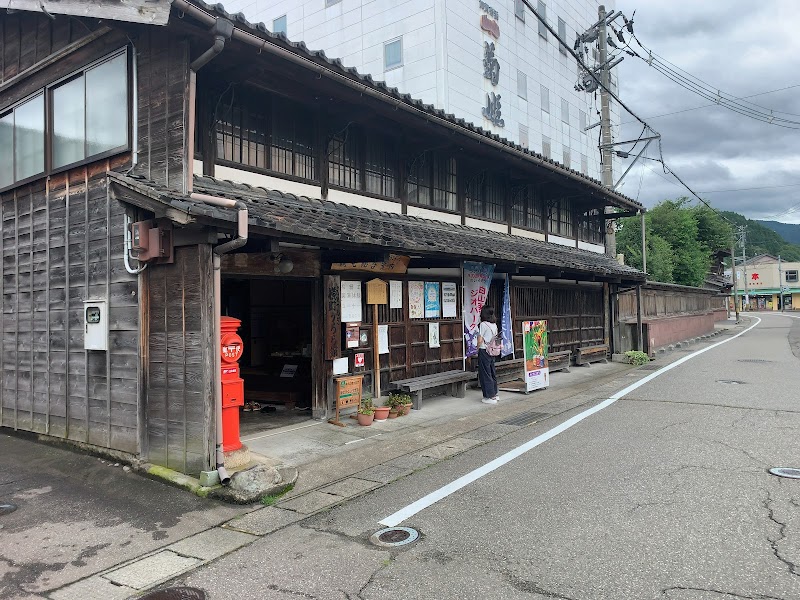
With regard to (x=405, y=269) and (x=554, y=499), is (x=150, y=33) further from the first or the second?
(x=554, y=499)

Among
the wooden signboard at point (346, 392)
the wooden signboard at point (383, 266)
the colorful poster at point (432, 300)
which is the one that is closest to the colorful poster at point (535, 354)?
the colorful poster at point (432, 300)

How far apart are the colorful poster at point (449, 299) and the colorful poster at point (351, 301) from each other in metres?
2.66

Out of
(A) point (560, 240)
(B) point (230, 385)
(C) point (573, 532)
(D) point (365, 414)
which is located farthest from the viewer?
(A) point (560, 240)

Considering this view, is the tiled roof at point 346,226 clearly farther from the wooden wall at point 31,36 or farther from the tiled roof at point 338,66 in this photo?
the wooden wall at point 31,36

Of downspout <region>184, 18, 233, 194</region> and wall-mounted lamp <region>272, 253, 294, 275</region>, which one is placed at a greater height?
downspout <region>184, 18, 233, 194</region>

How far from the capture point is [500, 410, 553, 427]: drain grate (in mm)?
9188

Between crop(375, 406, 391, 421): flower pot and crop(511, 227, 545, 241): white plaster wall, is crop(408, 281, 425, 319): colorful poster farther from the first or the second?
crop(511, 227, 545, 241): white plaster wall

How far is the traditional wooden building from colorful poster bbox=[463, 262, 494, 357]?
0.79ft

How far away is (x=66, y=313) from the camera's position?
7.71m

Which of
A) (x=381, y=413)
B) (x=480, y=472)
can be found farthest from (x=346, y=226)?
(x=480, y=472)

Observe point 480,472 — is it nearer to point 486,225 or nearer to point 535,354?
point 535,354

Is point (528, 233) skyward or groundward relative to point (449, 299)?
skyward

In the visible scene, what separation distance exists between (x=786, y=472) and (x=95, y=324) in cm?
859

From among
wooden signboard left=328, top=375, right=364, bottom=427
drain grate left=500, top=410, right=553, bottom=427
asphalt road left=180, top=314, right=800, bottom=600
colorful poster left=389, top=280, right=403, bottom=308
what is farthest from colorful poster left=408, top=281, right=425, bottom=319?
asphalt road left=180, top=314, right=800, bottom=600
